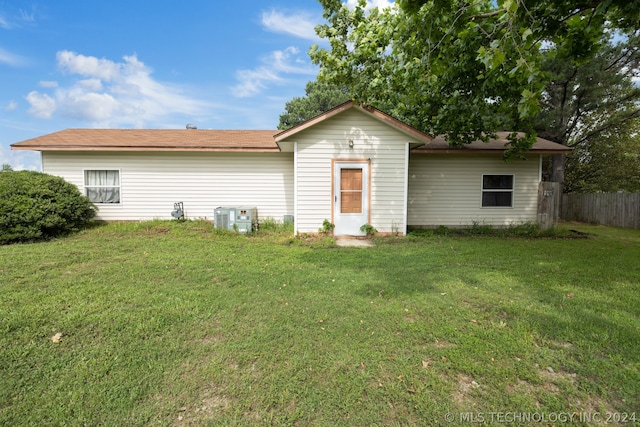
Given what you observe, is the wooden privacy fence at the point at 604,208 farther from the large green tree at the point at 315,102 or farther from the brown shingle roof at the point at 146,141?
the large green tree at the point at 315,102

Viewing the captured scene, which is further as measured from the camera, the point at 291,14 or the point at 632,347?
the point at 291,14

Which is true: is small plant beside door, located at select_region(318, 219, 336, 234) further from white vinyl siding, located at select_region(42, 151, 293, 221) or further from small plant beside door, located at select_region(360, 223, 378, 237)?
white vinyl siding, located at select_region(42, 151, 293, 221)

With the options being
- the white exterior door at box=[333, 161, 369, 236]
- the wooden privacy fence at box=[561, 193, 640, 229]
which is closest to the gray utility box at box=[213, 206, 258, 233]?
the white exterior door at box=[333, 161, 369, 236]

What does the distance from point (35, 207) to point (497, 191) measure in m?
13.9

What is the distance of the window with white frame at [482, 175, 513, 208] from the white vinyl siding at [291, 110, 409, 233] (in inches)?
151

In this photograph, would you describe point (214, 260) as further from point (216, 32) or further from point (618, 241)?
point (618, 241)

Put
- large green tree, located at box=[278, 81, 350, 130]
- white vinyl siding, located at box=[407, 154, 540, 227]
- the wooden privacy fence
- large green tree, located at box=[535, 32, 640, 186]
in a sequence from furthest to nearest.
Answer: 1. large green tree, located at box=[278, 81, 350, 130]
2. large green tree, located at box=[535, 32, 640, 186]
3. the wooden privacy fence
4. white vinyl siding, located at box=[407, 154, 540, 227]

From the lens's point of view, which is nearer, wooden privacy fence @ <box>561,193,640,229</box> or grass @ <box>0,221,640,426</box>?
grass @ <box>0,221,640,426</box>

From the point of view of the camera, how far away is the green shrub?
24.2 feet

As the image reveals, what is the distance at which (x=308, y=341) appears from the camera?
9.64 feet

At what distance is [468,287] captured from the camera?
4578mm

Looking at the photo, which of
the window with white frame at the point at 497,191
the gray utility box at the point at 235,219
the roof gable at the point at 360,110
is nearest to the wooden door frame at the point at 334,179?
the roof gable at the point at 360,110

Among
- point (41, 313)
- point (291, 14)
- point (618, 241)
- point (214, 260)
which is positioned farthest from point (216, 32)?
point (618, 241)

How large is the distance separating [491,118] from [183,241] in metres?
9.31
